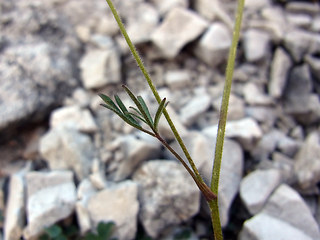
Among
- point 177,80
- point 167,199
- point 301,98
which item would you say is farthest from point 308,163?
point 177,80

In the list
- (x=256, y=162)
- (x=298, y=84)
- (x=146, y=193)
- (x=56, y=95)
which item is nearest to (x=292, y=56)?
(x=298, y=84)

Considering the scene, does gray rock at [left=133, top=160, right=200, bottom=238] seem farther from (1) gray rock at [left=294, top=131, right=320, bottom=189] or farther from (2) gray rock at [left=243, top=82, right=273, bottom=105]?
(2) gray rock at [left=243, top=82, right=273, bottom=105]

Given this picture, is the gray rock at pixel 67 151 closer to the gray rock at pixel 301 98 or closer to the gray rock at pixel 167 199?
the gray rock at pixel 167 199

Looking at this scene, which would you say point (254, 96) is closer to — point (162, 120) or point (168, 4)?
point (162, 120)

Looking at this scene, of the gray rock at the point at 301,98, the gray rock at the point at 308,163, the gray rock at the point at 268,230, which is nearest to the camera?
the gray rock at the point at 268,230

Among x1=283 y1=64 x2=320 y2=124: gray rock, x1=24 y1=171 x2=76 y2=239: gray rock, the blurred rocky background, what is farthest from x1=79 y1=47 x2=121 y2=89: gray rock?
x1=283 y1=64 x2=320 y2=124: gray rock

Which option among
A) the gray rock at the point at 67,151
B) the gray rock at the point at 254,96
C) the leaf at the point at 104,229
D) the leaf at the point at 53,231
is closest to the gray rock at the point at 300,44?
the gray rock at the point at 254,96
